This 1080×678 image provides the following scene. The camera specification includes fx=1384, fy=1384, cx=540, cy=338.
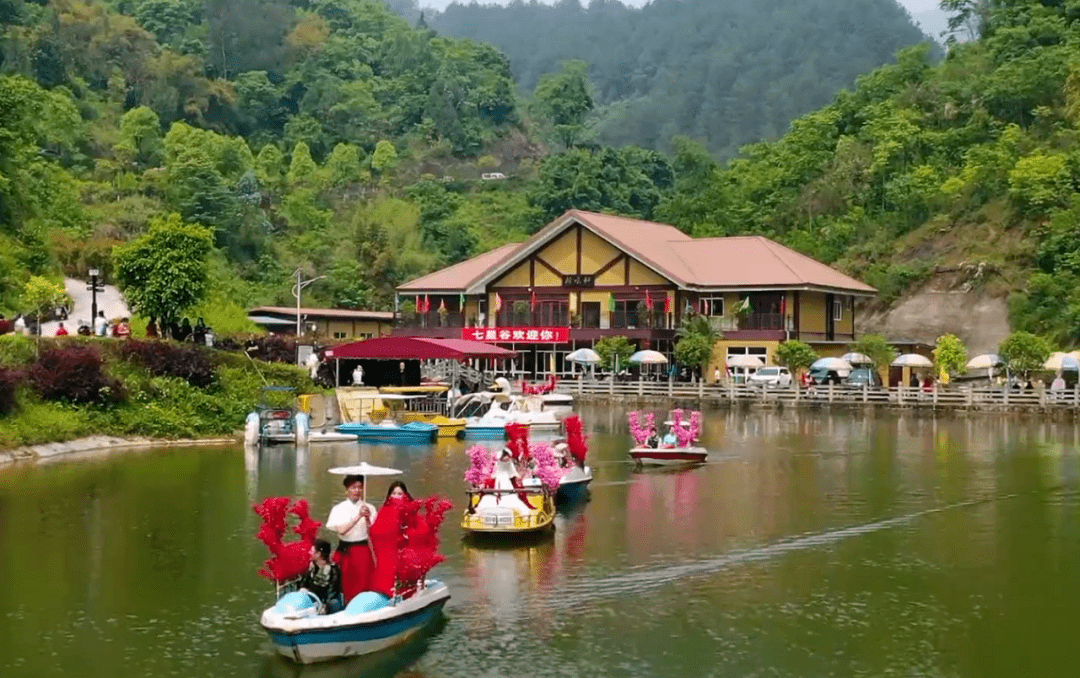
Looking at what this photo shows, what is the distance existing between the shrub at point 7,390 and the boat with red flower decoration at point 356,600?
20190 millimetres

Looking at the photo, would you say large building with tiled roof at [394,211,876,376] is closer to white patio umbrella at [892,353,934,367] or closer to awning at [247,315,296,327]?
white patio umbrella at [892,353,934,367]

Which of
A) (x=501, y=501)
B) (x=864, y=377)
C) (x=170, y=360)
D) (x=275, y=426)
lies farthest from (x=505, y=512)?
(x=864, y=377)

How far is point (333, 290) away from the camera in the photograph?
302ft

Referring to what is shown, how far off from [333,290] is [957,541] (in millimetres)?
71099

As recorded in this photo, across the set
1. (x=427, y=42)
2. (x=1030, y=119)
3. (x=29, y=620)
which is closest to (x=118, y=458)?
(x=29, y=620)

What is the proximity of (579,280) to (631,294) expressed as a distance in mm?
2965

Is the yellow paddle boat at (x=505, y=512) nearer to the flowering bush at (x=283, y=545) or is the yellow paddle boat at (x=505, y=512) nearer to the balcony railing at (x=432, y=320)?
the flowering bush at (x=283, y=545)

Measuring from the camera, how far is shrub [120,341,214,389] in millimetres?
41031

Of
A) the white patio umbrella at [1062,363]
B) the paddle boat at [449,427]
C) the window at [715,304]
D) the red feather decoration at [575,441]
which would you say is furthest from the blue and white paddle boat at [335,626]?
the window at [715,304]

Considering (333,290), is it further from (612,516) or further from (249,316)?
(612,516)

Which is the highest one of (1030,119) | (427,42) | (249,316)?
(427,42)

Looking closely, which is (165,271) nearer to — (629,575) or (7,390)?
(7,390)

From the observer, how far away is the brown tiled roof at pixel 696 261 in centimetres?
6962

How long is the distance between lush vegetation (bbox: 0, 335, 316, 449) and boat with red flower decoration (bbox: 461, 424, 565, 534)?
15.3 metres
